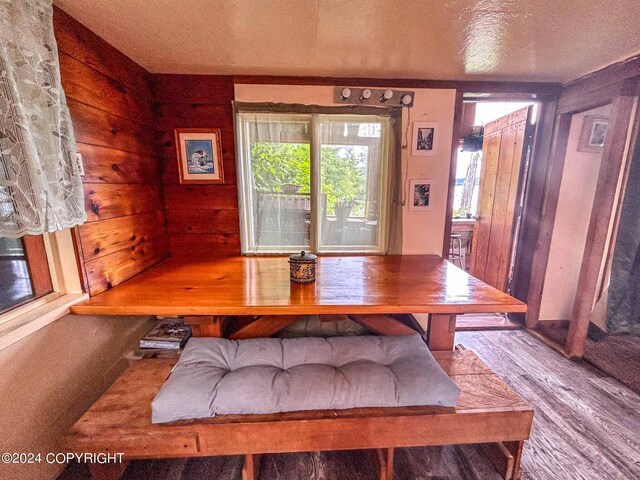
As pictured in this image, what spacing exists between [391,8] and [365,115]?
908 millimetres

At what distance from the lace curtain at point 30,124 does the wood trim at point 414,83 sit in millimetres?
1219

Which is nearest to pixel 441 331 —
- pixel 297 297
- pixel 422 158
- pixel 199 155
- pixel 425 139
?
pixel 297 297

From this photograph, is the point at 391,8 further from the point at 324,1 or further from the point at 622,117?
the point at 622,117

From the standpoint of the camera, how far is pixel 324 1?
120cm

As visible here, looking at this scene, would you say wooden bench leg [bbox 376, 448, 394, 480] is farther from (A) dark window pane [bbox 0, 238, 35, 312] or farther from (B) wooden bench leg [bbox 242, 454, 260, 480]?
(A) dark window pane [bbox 0, 238, 35, 312]

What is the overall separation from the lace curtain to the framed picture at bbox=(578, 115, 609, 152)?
3.48 meters

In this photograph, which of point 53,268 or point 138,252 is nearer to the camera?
point 53,268

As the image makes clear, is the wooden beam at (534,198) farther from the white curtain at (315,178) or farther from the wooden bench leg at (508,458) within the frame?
the wooden bench leg at (508,458)

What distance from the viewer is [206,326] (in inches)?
55.4

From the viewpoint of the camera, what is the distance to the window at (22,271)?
44.0 inches

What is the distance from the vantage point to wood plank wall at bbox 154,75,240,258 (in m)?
2.03

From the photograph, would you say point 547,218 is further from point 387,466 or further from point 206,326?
point 206,326

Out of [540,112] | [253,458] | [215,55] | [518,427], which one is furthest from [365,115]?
[253,458]

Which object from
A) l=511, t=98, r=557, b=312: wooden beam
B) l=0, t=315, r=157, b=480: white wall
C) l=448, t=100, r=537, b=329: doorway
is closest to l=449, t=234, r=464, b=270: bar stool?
l=448, t=100, r=537, b=329: doorway
